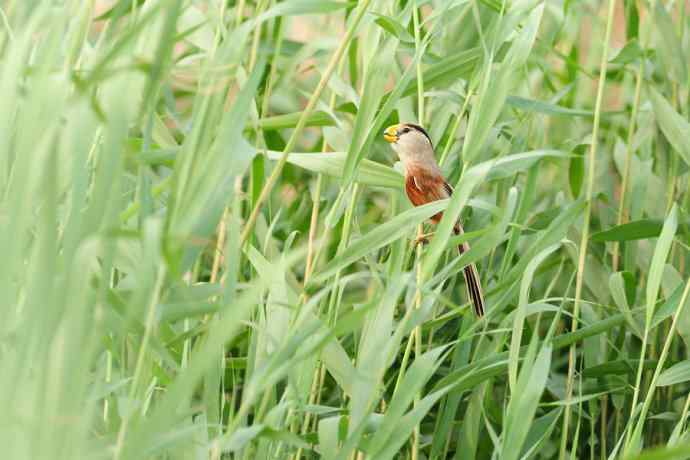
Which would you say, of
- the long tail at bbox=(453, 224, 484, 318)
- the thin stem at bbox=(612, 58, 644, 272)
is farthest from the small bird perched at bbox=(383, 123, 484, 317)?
the thin stem at bbox=(612, 58, 644, 272)

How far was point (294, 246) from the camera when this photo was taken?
72.2 inches

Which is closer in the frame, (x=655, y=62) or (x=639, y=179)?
(x=639, y=179)

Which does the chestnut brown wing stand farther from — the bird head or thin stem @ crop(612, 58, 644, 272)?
thin stem @ crop(612, 58, 644, 272)

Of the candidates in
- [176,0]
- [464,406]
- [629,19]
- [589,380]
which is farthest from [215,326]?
[629,19]

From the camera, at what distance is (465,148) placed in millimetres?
1246

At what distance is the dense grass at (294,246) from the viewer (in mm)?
878

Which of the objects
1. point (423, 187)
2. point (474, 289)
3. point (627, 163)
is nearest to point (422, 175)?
point (423, 187)

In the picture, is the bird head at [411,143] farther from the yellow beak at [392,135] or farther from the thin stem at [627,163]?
the thin stem at [627,163]

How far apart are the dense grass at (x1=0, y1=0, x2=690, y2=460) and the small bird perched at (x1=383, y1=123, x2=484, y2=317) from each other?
0.03 meters

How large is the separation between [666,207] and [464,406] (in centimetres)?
46

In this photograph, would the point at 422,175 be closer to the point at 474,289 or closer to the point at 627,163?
the point at 474,289

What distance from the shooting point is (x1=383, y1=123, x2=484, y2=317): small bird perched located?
4.17 feet

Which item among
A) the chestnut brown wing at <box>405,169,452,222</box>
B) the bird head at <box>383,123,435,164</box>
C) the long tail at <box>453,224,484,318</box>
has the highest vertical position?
the bird head at <box>383,123,435,164</box>

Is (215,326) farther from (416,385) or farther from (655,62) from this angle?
(655,62)
